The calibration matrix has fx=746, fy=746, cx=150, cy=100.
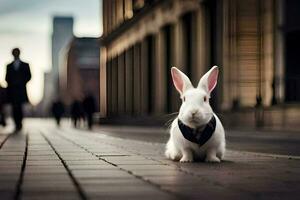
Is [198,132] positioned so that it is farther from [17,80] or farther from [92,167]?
[17,80]

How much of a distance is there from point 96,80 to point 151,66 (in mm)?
97639

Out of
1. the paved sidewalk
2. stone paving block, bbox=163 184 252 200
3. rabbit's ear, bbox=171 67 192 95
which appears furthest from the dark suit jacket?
stone paving block, bbox=163 184 252 200

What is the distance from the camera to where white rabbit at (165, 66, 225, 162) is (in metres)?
7.71

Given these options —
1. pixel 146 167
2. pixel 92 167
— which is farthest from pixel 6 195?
pixel 146 167

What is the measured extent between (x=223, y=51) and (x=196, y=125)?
19.4 meters

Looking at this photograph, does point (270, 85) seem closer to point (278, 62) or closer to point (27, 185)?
point (278, 62)

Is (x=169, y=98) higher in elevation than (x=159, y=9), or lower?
lower

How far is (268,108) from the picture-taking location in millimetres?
23375

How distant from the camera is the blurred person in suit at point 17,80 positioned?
65.3 feet

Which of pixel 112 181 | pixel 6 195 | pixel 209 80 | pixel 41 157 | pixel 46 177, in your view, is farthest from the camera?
pixel 41 157

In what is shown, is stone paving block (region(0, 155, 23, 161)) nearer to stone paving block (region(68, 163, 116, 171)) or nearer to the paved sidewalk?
the paved sidewalk

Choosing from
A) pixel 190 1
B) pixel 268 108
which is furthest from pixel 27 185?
pixel 190 1

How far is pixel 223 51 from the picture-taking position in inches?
1059

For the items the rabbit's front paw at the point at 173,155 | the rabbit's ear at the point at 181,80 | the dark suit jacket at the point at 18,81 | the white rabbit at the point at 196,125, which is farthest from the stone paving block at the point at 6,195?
the dark suit jacket at the point at 18,81
